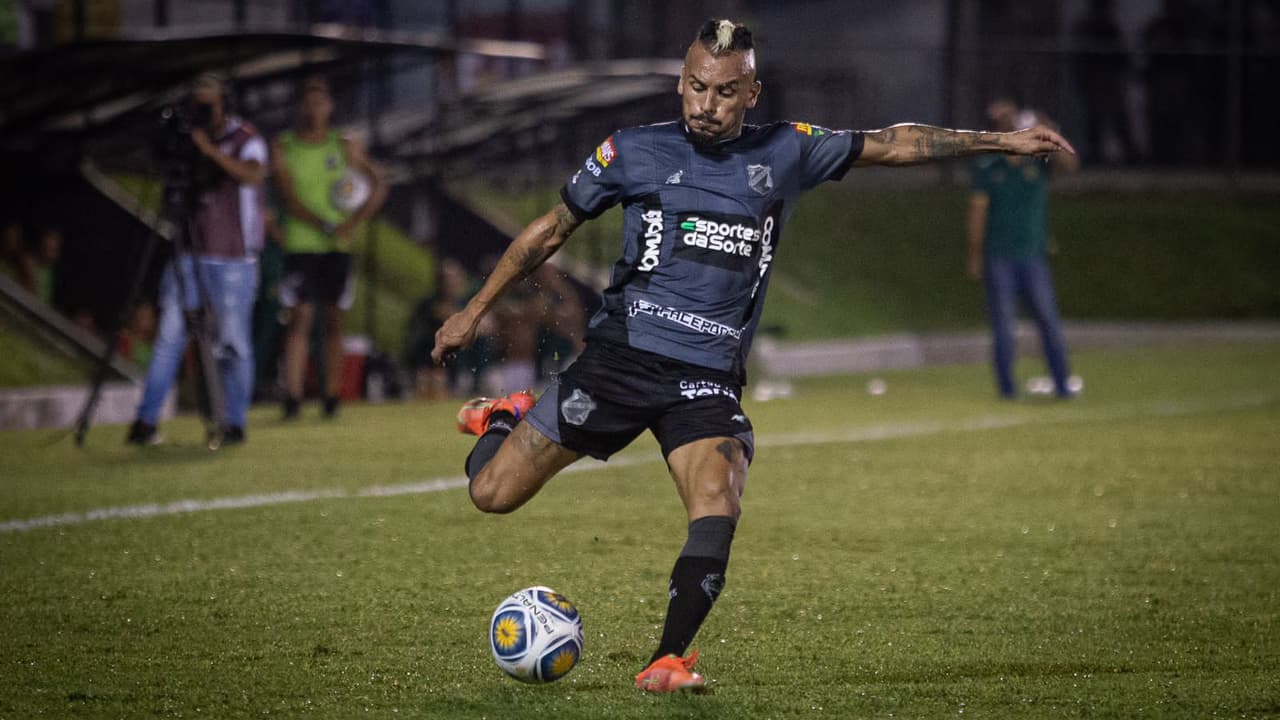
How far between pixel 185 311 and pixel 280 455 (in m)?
1.06

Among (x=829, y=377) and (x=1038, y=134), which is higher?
(x=1038, y=134)

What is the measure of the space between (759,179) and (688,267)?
1.14ft

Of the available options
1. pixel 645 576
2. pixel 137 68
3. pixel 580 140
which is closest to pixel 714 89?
pixel 645 576

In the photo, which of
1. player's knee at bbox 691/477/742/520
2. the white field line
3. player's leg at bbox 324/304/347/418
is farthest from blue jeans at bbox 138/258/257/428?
player's knee at bbox 691/477/742/520

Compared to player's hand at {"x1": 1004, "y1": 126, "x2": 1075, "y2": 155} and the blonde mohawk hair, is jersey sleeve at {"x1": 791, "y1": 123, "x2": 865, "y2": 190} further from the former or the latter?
player's hand at {"x1": 1004, "y1": 126, "x2": 1075, "y2": 155}

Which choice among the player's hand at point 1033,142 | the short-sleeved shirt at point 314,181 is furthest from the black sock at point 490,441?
the short-sleeved shirt at point 314,181

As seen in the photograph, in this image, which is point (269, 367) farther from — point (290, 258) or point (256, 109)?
point (256, 109)

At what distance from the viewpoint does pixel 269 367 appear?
1565 cm

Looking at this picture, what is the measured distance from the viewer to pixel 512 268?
19.5ft

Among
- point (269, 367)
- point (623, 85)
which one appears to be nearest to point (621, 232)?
point (269, 367)

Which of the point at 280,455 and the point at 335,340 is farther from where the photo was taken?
the point at 335,340

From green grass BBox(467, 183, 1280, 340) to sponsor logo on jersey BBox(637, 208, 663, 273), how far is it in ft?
50.9

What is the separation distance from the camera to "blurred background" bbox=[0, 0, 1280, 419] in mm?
15414

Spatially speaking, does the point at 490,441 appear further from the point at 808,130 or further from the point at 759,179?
the point at 808,130
